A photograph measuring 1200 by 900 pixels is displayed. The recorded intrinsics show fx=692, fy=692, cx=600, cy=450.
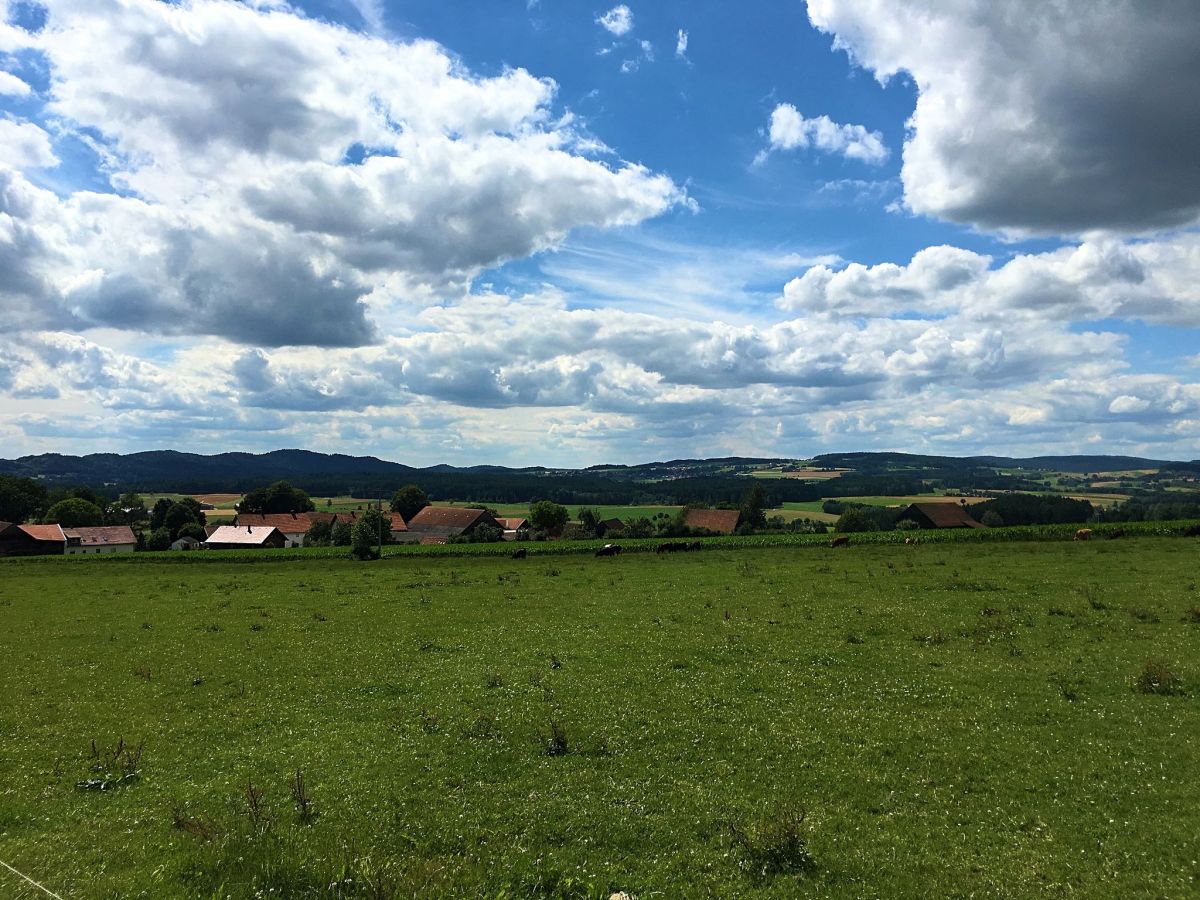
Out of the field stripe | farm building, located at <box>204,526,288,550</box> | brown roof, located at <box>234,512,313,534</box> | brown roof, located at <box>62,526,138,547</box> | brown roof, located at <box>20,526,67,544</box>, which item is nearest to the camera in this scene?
the field stripe

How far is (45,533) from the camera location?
396ft

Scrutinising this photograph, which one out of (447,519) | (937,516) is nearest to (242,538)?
(447,519)

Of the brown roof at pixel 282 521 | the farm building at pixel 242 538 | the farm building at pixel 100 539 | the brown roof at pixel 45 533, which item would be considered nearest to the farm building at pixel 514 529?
the brown roof at pixel 282 521

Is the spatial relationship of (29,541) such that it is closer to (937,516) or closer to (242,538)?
(242,538)

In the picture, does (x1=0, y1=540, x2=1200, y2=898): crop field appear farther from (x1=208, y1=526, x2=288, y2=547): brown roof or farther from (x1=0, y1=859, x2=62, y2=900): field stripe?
(x1=208, y1=526, x2=288, y2=547): brown roof

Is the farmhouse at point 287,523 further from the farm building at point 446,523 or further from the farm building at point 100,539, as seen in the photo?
the farm building at point 446,523

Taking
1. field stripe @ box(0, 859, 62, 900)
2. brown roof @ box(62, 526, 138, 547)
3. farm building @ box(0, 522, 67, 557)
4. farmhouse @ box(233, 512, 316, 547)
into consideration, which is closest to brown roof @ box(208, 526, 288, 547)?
farmhouse @ box(233, 512, 316, 547)

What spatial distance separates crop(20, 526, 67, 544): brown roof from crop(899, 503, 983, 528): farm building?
462ft

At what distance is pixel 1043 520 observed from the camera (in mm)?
108562

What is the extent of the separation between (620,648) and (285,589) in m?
29.2

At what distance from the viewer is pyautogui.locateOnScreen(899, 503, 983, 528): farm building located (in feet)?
313

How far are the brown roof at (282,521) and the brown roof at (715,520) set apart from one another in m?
78.5

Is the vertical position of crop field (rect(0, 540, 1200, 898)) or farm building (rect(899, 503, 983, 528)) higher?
crop field (rect(0, 540, 1200, 898))

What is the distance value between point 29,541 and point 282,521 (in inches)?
1570
